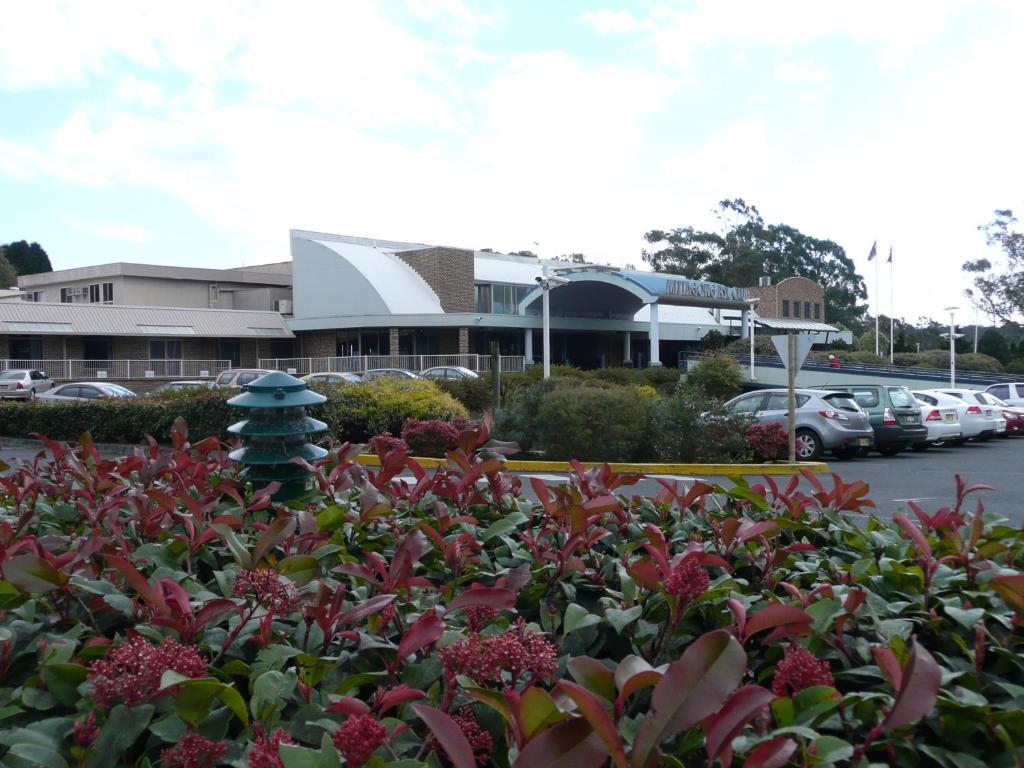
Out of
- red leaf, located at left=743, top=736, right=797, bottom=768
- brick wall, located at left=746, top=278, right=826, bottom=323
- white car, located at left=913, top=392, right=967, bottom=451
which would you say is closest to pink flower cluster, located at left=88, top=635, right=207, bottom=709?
red leaf, located at left=743, top=736, right=797, bottom=768

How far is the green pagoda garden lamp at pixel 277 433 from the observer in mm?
4219

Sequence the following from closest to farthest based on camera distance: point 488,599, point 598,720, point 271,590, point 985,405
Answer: point 598,720
point 488,599
point 271,590
point 985,405

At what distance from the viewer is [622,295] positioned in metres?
47.9

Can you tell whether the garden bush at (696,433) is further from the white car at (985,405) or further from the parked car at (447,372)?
the parked car at (447,372)

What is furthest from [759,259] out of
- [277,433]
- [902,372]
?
[277,433]

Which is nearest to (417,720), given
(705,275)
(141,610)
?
(141,610)

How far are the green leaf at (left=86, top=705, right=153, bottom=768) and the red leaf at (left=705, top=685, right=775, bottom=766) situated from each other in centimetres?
106

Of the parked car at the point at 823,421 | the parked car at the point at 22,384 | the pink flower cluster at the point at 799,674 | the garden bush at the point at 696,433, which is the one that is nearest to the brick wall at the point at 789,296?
the parked car at the point at 22,384

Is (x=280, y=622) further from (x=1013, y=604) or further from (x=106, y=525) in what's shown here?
(x=1013, y=604)

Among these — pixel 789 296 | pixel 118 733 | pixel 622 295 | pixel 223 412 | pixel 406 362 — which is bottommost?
pixel 223 412

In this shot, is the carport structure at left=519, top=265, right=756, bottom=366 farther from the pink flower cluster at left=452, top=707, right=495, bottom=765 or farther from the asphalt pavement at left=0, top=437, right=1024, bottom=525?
the pink flower cluster at left=452, top=707, right=495, bottom=765

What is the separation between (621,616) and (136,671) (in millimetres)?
1112

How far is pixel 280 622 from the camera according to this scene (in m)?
2.38

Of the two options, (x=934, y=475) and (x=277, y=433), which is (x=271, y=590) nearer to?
(x=277, y=433)
